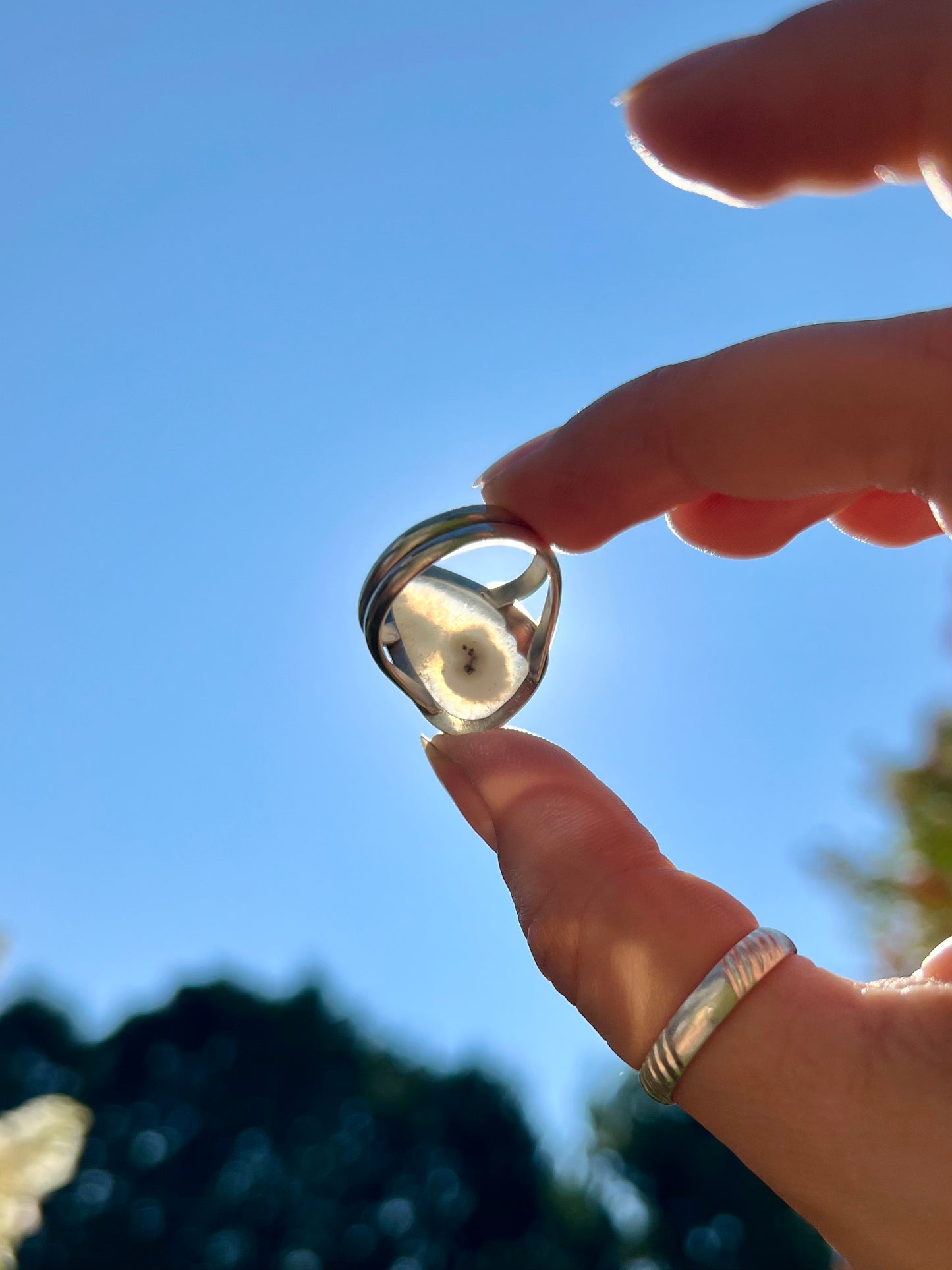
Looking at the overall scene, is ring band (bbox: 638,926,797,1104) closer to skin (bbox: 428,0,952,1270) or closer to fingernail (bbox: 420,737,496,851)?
skin (bbox: 428,0,952,1270)

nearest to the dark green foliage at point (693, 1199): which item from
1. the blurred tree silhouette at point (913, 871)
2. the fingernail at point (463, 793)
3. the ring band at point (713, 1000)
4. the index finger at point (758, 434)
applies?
the blurred tree silhouette at point (913, 871)

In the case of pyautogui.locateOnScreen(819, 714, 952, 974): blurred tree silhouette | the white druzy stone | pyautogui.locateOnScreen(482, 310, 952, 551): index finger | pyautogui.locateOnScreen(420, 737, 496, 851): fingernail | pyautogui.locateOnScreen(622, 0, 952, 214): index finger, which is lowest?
pyautogui.locateOnScreen(819, 714, 952, 974): blurred tree silhouette

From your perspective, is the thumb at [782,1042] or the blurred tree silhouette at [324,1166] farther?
the blurred tree silhouette at [324,1166]

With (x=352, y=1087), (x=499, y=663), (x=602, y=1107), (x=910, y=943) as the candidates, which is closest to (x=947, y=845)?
(x=910, y=943)

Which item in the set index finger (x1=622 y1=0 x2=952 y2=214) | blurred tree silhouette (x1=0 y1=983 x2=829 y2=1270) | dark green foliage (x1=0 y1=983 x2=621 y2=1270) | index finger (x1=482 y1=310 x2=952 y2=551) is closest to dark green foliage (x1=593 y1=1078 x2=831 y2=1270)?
blurred tree silhouette (x1=0 y1=983 x2=829 y2=1270)

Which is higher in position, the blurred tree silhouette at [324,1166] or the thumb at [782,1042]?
the thumb at [782,1042]

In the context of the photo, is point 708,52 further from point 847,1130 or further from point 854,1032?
point 847,1130

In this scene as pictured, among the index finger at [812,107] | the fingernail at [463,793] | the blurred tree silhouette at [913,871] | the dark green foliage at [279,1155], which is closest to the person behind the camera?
the index finger at [812,107]

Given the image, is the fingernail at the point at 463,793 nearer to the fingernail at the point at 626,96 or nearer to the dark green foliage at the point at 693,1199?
the fingernail at the point at 626,96
